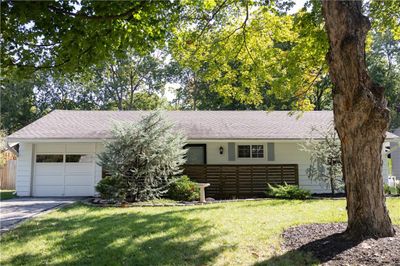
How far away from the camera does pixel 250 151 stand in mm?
15188

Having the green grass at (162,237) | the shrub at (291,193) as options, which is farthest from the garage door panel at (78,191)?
the shrub at (291,193)

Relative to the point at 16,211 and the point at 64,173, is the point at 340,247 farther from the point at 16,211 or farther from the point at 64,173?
the point at 64,173

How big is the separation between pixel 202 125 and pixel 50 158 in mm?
6684

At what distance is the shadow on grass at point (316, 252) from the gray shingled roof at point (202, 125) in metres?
7.88

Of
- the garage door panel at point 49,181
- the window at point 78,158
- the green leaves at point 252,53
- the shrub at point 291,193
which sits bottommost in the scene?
the shrub at point 291,193

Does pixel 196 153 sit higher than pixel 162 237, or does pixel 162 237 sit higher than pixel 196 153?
pixel 196 153

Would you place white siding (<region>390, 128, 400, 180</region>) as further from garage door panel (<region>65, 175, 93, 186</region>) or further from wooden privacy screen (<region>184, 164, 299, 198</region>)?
garage door panel (<region>65, 175, 93, 186</region>)

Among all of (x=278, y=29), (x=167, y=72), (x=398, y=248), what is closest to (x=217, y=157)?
(x=278, y=29)

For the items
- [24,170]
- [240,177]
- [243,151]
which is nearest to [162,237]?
[240,177]

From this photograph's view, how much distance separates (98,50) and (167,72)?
2894 cm

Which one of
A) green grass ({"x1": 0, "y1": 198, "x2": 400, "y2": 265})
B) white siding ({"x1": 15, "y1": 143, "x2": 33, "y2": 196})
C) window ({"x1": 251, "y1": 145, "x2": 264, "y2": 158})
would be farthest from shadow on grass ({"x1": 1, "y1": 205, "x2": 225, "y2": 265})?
window ({"x1": 251, "y1": 145, "x2": 264, "y2": 158})

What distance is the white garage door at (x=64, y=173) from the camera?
1427 cm

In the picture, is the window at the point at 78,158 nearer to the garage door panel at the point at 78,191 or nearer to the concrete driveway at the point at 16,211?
the garage door panel at the point at 78,191

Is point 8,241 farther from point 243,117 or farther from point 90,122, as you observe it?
point 243,117
